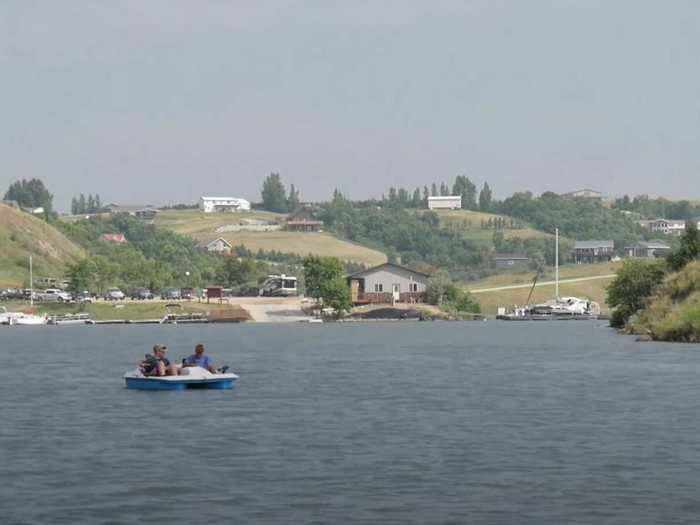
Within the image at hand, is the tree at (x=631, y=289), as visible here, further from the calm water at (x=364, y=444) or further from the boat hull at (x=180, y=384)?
the boat hull at (x=180, y=384)

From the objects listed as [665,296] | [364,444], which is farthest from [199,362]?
[665,296]

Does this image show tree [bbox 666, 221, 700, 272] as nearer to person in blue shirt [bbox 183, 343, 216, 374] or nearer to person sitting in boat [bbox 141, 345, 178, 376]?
person in blue shirt [bbox 183, 343, 216, 374]

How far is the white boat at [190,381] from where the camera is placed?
67.3 meters

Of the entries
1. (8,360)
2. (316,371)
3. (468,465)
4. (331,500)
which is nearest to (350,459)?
(468,465)

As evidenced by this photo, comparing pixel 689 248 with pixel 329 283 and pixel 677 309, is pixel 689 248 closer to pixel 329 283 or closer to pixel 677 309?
pixel 677 309

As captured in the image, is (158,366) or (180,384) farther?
(158,366)

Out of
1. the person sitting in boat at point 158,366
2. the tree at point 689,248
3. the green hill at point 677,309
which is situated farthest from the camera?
the tree at point 689,248

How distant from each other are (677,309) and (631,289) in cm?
3646

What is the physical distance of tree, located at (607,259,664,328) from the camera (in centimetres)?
14238

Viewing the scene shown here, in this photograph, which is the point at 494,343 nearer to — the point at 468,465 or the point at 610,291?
the point at 610,291

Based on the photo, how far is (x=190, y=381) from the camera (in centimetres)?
6744

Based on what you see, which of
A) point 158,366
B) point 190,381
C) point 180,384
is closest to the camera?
point 190,381

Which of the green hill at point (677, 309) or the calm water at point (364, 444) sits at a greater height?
the green hill at point (677, 309)

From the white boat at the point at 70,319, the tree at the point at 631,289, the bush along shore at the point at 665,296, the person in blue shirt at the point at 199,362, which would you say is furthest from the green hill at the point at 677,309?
the white boat at the point at 70,319
